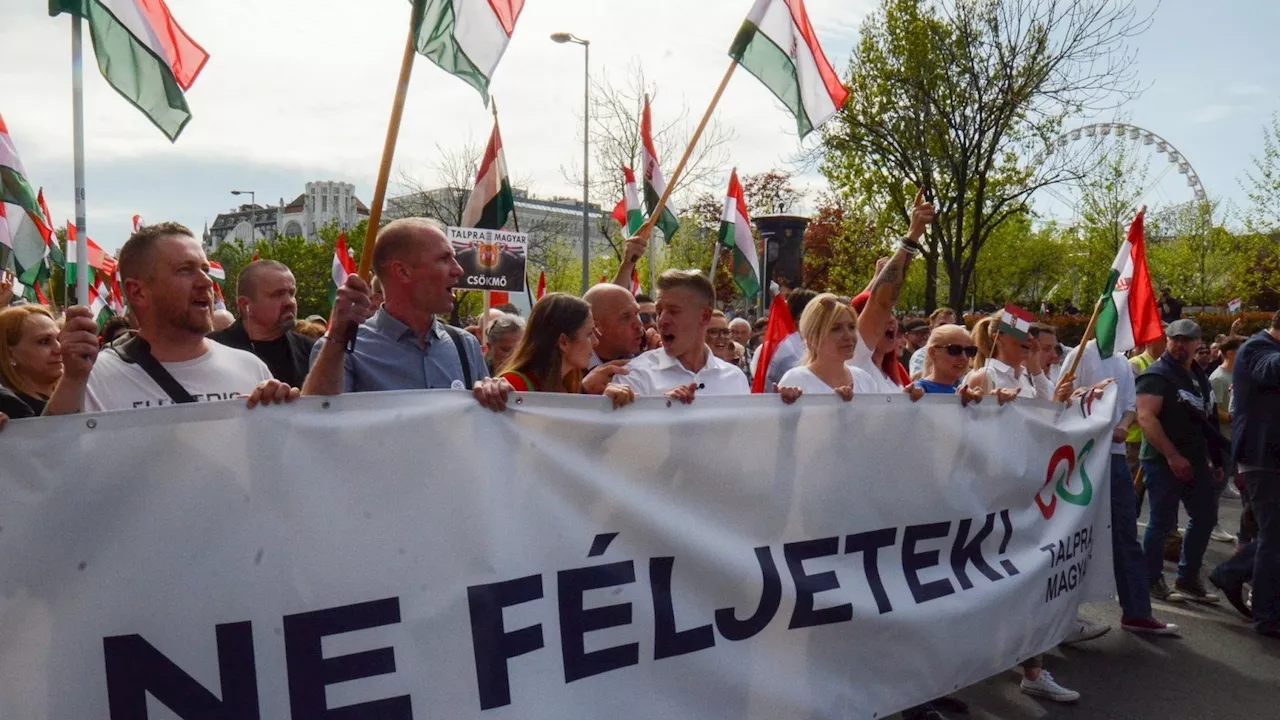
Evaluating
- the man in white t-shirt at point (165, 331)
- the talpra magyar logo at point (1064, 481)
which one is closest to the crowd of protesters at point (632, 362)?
the man in white t-shirt at point (165, 331)

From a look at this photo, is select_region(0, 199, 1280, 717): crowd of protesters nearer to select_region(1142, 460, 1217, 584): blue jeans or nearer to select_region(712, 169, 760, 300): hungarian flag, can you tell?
select_region(1142, 460, 1217, 584): blue jeans

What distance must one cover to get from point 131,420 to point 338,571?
623mm

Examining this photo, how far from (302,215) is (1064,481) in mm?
143005

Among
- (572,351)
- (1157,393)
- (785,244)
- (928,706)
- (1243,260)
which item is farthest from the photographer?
(1243,260)

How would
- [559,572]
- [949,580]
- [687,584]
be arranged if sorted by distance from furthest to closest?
[949,580]
[687,584]
[559,572]

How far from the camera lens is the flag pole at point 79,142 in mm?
3664

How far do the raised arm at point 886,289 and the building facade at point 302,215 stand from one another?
129818 millimetres

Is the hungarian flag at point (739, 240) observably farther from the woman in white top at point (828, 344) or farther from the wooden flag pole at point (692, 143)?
→ the woman in white top at point (828, 344)

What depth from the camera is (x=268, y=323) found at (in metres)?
4.89

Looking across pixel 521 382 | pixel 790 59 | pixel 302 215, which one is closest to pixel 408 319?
pixel 521 382

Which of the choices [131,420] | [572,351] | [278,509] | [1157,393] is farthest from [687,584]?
[1157,393]

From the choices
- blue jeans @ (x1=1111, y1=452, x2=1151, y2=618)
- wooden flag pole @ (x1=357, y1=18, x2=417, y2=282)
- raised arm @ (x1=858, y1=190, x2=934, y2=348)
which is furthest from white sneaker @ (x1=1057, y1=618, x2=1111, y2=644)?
wooden flag pole @ (x1=357, y1=18, x2=417, y2=282)

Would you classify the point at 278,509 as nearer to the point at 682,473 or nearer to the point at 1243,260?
the point at 682,473

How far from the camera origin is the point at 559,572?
9.92 feet
